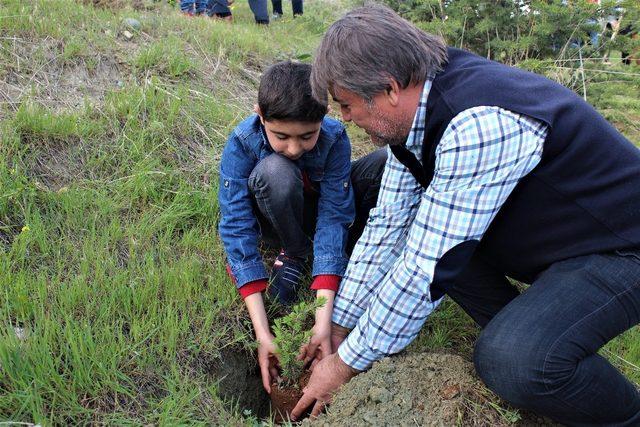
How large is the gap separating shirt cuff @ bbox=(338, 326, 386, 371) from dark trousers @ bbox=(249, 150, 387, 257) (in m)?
0.79

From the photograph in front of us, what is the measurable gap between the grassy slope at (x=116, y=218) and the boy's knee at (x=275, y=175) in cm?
48

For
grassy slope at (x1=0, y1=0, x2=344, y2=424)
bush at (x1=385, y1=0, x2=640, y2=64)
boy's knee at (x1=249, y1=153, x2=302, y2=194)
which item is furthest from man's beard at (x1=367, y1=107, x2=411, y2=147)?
bush at (x1=385, y1=0, x2=640, y2=64)

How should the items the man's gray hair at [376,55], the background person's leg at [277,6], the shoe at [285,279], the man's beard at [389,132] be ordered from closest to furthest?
the man's gray hair at [376,55], the man's beard at [389,132], the shoe at [285,279], the background person's leg at [277,6]

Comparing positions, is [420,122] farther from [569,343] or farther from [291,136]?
[569,343]

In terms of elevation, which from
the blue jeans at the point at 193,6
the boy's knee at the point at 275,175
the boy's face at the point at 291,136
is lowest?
the blue jeans at the point at 193,6

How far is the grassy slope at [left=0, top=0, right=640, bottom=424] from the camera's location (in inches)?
84.7

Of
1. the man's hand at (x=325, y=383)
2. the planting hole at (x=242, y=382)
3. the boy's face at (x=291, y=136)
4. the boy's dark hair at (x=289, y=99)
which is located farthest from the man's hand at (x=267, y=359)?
the boy's dark hair at (x=289, y=99)

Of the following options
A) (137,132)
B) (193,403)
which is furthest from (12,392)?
(137,132)

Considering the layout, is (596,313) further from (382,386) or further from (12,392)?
(12,392)

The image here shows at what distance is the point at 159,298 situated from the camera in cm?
261

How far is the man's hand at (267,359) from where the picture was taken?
244 centimetres

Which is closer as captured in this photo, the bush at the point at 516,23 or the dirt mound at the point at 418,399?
the dirt mound at the point at 418,399

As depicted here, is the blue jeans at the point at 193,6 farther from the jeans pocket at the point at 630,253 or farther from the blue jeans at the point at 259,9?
the jeans pocket at the point at 630,253

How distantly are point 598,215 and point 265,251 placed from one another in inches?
67.1
